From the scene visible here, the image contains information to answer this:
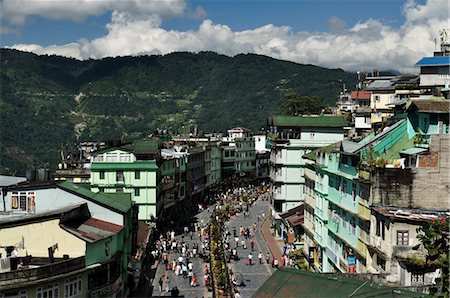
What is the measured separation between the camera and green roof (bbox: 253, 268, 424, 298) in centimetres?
2192

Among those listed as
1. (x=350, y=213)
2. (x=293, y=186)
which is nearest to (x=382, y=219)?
(x=350, y=213)

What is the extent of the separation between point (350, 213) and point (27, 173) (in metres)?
18.0

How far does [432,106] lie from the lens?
3350 cm

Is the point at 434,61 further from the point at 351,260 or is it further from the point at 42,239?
the point at 42,239

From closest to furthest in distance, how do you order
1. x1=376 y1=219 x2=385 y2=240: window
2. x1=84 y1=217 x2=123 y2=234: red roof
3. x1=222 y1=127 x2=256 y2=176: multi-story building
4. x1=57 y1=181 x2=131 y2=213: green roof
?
x1=376 y1=219 x2=385 y2=240: window → x1=84 y1=217 x2=123 y2=234: red roof → x1=57 y1=181 x2=131 y2=213: green roof → x1=222 y1=127 x2=256 y2=176: multi-story building

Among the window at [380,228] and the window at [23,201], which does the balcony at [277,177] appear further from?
the window at [23,201]

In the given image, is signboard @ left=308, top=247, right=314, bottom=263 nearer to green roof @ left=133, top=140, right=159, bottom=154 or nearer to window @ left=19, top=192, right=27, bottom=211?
window @ left=19, top=192, right=27, bottom=211

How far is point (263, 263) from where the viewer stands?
54.6 meters

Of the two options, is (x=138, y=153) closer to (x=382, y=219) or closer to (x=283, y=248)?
(x=283, y=248)

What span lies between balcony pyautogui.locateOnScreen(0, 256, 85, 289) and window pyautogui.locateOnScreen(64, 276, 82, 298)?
0.47 meters

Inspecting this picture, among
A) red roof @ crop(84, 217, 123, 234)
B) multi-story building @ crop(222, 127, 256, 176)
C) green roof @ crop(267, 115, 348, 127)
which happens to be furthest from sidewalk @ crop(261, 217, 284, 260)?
multi-story building @ crop(222, 127, 256, 176)

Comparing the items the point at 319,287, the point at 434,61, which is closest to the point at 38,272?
the point at 319,287

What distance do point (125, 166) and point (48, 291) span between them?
40640 mm

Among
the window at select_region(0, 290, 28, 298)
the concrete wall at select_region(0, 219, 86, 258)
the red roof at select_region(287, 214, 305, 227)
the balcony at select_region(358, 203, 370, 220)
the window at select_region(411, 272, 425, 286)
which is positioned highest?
the balcony at select_region(358, 203, 370, 220)
